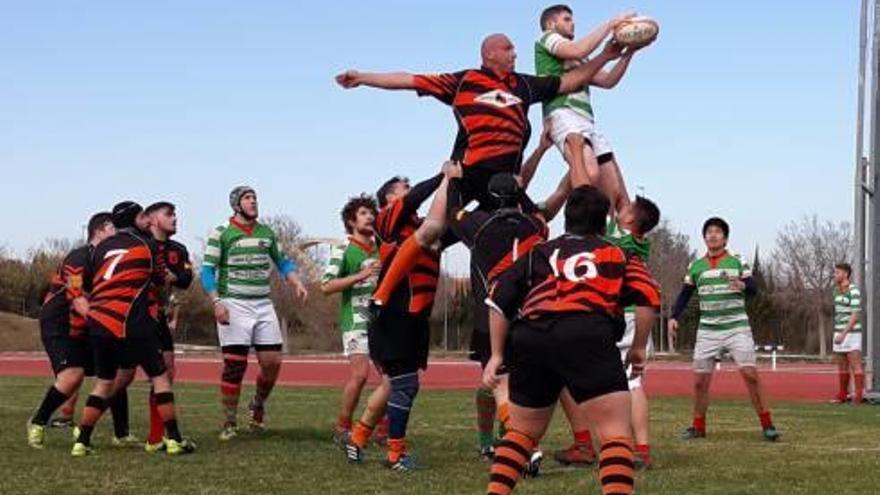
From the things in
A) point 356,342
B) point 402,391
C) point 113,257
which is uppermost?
point 113,257

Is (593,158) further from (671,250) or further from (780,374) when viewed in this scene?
(671,250)

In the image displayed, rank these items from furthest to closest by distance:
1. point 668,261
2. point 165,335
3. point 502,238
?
point 668,261
point 165,335
point 502,238

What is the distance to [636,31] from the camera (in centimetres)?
842

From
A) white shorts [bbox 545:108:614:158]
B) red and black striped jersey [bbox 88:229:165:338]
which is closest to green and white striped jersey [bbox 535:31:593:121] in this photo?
white shorts [bbox 545:108:614:158]

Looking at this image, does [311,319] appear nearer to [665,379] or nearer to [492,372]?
[665,379]

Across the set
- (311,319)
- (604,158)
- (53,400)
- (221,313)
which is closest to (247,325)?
(221,313)

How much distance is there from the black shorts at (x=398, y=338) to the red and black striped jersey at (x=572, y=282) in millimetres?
3139

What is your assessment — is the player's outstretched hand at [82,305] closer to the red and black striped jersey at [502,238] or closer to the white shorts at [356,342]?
the white shorts at [356,342]

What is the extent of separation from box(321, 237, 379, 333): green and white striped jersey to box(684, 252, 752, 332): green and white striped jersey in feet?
11.8

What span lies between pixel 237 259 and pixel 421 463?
3290 millimetres

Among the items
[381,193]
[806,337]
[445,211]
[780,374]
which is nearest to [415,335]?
[445,211]

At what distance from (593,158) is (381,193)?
2.89m

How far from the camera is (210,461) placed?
9641 millimetres

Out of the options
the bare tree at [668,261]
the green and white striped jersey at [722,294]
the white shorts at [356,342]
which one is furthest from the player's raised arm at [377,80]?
the bare tree at [668,261]
